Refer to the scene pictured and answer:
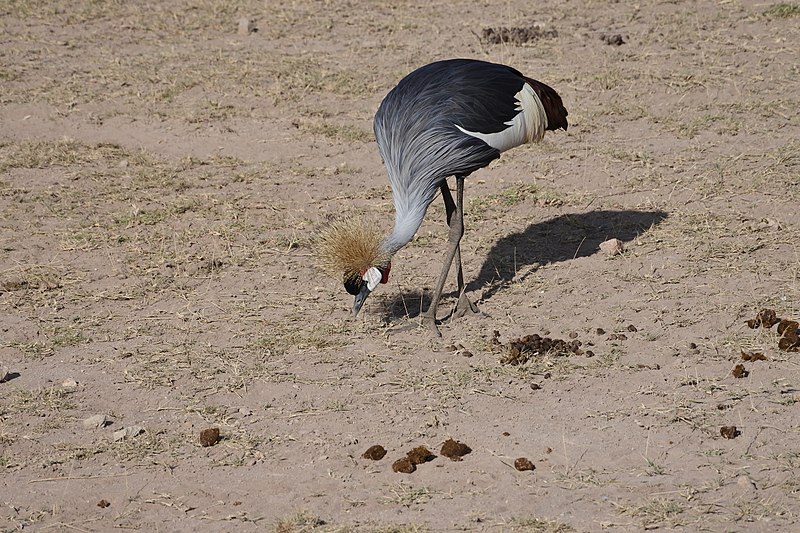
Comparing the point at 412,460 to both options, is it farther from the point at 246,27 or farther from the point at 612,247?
the point at 246,27

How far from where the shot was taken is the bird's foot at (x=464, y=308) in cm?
570

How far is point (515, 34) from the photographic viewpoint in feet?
31.9

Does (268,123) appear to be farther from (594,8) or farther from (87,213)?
(594,8)

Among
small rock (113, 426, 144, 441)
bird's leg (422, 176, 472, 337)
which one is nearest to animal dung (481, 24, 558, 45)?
bird's leg (422, 176, 472, 337)

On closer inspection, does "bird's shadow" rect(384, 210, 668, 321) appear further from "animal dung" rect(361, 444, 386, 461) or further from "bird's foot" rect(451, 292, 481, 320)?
"animal dung" rect(361, 444, 386, 461)

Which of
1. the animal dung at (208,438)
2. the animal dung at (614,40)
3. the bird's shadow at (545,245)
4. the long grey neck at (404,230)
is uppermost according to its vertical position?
the long grey neck at (404,230)

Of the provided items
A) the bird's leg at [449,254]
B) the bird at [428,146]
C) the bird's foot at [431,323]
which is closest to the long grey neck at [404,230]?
the bird at [428,146]

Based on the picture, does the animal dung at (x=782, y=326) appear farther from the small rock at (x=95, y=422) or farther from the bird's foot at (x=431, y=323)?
the small rock at (x=95, y=422)

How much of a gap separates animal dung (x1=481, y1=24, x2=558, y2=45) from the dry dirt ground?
26 millimetres

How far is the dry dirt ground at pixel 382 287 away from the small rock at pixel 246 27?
0.13 meters

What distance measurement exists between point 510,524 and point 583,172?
407 cm

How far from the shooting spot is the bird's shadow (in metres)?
6.00

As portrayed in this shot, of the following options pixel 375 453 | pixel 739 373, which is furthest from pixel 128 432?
pixel 739 373

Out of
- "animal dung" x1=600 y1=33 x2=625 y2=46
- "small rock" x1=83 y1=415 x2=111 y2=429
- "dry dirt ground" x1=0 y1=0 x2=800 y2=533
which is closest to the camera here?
"dry dirt ground" x1=0 y1=0 x2=800 y2=533
